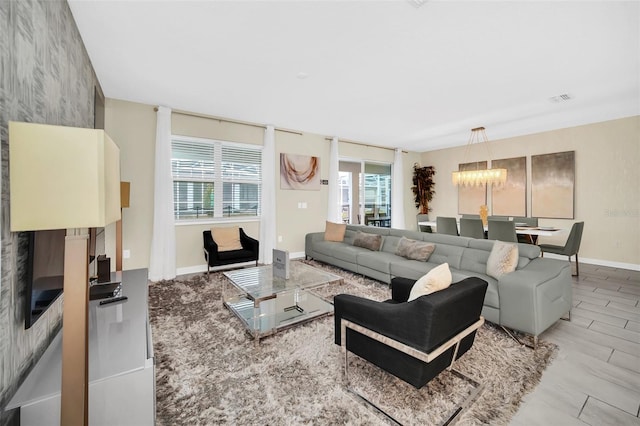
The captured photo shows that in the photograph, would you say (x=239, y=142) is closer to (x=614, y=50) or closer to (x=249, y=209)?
(x=249, y=209)

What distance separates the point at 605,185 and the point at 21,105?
7791 mm

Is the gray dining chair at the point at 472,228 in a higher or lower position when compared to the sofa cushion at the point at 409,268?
higher

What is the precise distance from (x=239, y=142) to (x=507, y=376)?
495 cm

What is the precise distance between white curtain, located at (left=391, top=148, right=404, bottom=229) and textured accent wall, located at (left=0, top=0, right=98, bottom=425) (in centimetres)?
698

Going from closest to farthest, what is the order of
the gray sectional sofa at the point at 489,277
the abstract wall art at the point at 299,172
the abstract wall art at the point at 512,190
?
the gray sectional sofa at the point at 489,277 → the abstract wall art at the point at 299,172 → the abstract wall art at the point at 512,190

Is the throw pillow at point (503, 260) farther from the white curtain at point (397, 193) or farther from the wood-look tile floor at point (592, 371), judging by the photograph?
the white curtain at point (397, 193)

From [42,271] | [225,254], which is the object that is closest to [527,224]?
[225,254]

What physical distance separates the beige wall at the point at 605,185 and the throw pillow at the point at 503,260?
3.94m

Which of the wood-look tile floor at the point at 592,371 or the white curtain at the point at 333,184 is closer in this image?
the wood-look tile floor at the point at 592,371

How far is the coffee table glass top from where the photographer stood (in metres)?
2.68

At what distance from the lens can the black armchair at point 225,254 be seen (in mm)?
4328

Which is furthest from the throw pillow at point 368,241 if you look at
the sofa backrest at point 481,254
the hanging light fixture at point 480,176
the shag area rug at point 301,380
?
the hanging light fixture at point 480,176

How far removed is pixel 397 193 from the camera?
774 cm

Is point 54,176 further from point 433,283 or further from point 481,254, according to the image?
point 481,254
